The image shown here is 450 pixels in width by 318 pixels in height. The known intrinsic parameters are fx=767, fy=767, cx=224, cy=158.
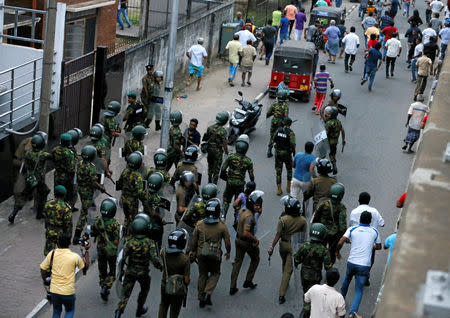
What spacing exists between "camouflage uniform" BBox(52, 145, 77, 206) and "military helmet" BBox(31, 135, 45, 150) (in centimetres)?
26

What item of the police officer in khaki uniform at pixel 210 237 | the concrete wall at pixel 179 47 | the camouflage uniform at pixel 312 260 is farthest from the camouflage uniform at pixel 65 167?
the concrete wall at pixel 179 47

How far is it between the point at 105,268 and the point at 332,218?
343cm

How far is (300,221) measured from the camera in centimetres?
1095

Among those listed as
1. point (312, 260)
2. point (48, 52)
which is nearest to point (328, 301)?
point (312, 260)

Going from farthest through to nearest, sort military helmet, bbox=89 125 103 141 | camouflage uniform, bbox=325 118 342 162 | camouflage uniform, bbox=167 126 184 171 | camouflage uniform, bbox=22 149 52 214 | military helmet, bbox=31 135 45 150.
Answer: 1. camouflage uniform, bbox=325 118 342 162
2. camouflage uniform, bbox=167 126 184 171
3. military helmet, bbox=89 125 103 141
4. camouflage uniform, bbox=22 149 52 214
5. military helmet, bbox=31 135 45 150

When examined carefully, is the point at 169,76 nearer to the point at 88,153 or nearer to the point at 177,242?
the point at 88,153

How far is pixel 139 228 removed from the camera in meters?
9.63

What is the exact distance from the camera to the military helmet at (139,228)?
9.62 metres

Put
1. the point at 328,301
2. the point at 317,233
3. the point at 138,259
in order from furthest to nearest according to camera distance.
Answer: the point at 317,233
the point at 138,259
the point at 328,301

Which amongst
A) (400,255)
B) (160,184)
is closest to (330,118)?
(160,184)

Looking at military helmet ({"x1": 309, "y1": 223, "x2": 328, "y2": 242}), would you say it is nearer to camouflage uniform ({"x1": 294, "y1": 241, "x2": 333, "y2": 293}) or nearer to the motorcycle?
camouflage uniform ({"x1": 294, "y1": 241, "x2": 333, "y2": 293})

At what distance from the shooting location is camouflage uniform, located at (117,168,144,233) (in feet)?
39.9

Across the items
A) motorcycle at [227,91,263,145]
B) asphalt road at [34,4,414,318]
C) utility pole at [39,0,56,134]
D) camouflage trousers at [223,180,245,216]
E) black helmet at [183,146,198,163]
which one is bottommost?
asphalt road at [34,4,414,318]

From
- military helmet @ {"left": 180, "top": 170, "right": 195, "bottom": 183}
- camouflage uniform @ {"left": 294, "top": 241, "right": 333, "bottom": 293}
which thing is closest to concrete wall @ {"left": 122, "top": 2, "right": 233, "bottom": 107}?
military helmet @ {"left": 180, "top": 170, "right": 195, "bottom": 183}
